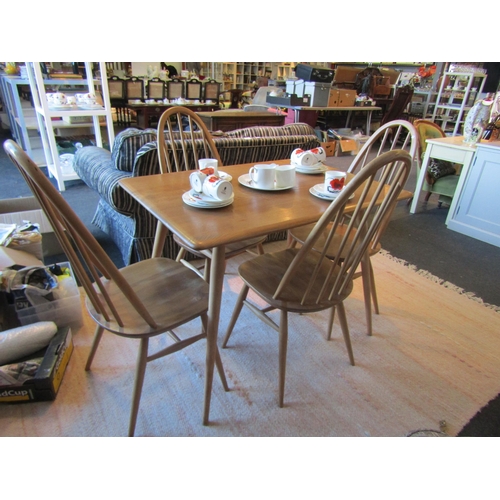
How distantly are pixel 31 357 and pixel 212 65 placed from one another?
8.96m

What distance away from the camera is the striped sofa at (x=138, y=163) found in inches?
74.8

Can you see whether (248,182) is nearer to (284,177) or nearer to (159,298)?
(284,177)

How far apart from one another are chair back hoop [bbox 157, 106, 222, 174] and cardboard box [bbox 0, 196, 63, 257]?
94cm

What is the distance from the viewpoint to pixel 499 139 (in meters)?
2.75

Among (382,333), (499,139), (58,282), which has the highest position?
(499,139)

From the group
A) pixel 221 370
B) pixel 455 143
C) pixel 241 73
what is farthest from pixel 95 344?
pixel 241 73

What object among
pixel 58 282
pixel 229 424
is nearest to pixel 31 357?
pixel 58 282

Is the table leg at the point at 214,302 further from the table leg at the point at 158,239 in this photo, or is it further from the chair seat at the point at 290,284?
the table leg at the point at 158,239

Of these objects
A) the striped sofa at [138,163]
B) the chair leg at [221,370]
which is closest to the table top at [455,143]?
the striped sofa at [138,163]

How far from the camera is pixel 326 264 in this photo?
1489 mm

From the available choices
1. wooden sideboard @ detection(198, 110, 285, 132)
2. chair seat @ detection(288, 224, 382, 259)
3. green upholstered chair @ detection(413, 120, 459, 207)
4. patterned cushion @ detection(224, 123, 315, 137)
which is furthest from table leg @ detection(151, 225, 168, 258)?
wooden sideboard @ detection(198, 110, 285, 132)
